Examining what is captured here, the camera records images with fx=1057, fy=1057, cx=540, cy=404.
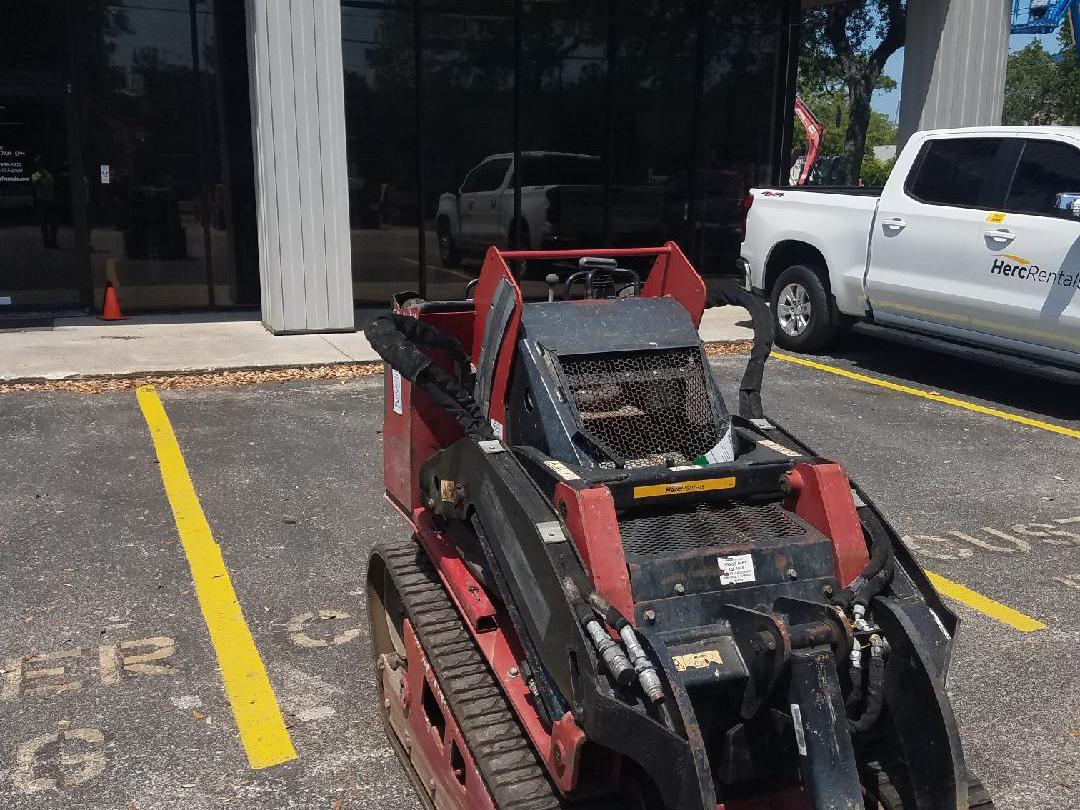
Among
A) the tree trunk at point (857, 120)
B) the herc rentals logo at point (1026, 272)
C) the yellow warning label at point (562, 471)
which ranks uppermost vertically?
the tree trunk at point (857, 120)

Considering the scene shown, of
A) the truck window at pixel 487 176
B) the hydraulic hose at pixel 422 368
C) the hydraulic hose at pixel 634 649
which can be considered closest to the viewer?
the hydraulic hose at pixel 634 649

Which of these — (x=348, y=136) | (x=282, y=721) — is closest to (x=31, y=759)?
(x=282, y=721)

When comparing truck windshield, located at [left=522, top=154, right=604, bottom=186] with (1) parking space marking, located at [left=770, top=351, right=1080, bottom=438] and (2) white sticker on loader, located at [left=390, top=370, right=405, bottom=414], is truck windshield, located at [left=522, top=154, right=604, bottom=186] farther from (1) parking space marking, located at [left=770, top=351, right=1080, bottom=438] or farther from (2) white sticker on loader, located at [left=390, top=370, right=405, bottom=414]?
(2) white sticker on loader, located at [left=390, top=370, right=405, bottom=414]

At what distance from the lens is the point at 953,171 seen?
9180 mm

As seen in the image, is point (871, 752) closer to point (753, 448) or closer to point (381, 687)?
point (753, 448)

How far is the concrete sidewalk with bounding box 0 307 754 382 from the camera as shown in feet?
30.6

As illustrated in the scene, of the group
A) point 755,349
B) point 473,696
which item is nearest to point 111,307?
point 755,349

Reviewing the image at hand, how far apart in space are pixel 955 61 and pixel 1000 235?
5866 mm

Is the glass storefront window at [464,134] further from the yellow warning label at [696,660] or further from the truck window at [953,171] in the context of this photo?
the yellow warning label at [696,660]

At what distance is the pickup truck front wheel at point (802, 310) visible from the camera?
34.6 ft

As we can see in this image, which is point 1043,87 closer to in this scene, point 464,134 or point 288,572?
point 464,134

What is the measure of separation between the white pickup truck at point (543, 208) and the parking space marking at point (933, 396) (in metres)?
3.86

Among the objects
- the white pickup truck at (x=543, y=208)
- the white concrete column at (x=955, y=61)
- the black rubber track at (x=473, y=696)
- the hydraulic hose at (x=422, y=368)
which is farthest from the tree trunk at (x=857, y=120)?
the black rubber track at (x=473, y=696)

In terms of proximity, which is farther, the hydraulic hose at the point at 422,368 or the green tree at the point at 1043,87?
the green tree at the point at 1043,87
